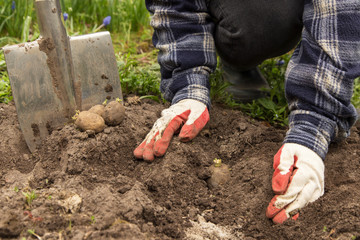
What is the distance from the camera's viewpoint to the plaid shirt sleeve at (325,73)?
1.67m

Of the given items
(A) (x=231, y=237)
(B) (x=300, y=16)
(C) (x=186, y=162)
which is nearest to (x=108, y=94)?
(C) (x=186, y=162)

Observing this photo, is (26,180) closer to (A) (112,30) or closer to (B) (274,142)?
(B) (274,142)

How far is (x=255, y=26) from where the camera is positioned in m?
2.21

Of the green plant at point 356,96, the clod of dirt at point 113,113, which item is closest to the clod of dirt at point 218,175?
the clod of dirt at point 113,113

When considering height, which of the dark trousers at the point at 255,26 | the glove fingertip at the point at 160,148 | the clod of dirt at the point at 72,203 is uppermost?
the dark trousers at the point at 255,26

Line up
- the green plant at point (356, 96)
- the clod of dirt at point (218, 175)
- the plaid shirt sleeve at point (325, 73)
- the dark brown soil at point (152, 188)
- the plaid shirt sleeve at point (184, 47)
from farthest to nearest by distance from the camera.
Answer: the green plant at point (356, 96) → the plaid shirt sleeve at point (184, 47) → the clod of dirt at point (218, 175) → the plaid shirt sleeve at point (325, 73) → the dark brown soil at point (152, 188)

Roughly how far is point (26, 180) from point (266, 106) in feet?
4.90

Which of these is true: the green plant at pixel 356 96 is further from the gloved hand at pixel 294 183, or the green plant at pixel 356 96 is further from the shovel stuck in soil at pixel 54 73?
the shovel stuck in soil at pixel 54 73

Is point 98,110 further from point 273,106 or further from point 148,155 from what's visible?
point 273,106

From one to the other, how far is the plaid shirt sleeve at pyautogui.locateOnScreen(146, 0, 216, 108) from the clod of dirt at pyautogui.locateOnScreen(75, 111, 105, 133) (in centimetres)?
45

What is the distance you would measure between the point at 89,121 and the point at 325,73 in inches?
43.1

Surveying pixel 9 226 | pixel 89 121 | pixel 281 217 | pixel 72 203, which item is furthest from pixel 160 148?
pixel 9 226

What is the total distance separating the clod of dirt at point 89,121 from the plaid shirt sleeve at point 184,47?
451 mm

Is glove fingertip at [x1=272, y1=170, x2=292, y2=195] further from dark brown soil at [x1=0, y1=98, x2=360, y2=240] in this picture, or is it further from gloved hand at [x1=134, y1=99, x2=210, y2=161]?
gloved hand at [x1=134, y1=99, x2=210, y2=161]
